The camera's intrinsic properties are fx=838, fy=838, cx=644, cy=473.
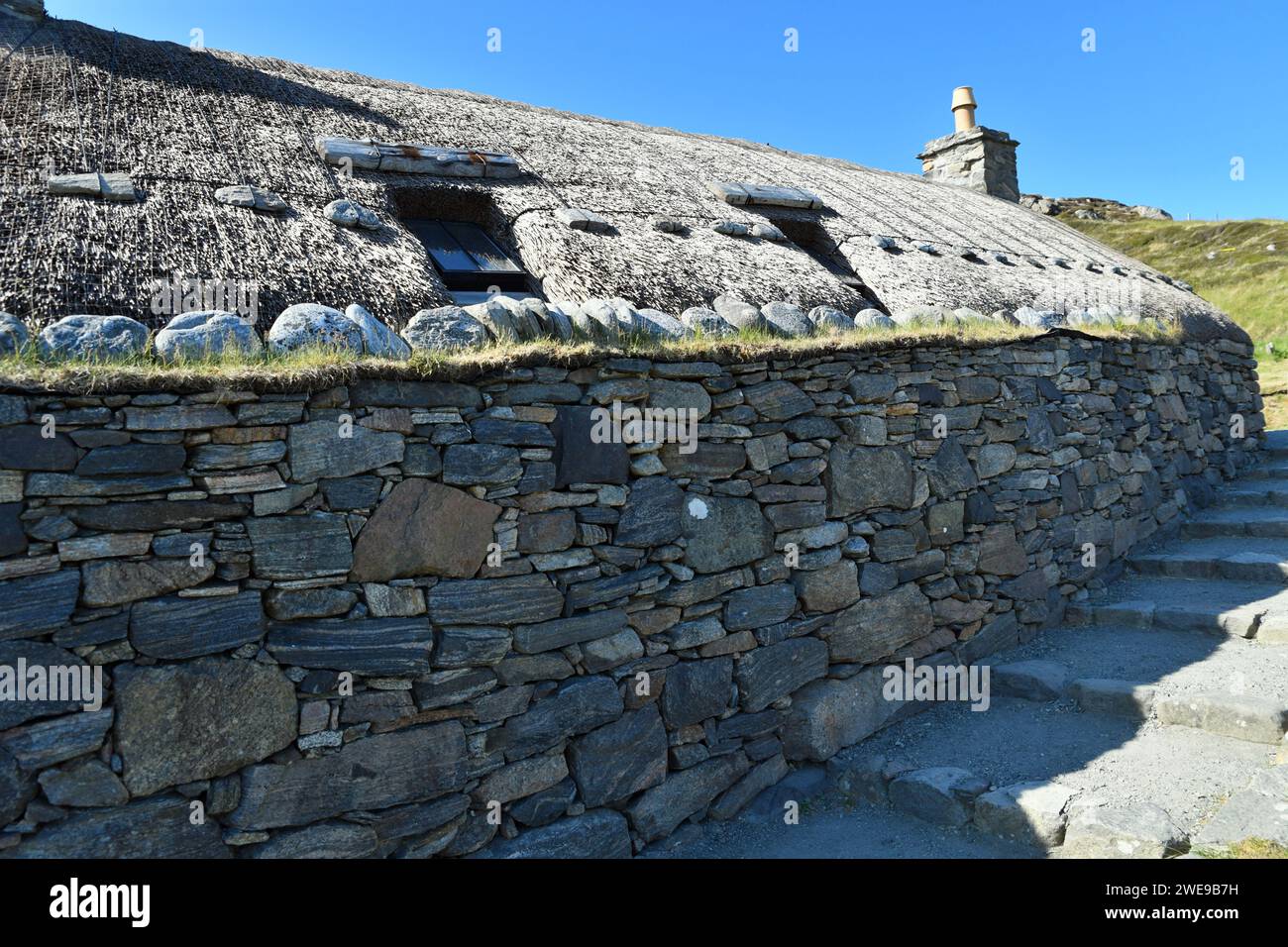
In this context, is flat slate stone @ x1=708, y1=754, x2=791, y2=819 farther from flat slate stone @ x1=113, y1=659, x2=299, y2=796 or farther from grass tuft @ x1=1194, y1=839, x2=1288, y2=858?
flat slate stone @ x1=113, y1=659, x2=299, y2=796

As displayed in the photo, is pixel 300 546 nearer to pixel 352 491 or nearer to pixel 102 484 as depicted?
pixel 352 491

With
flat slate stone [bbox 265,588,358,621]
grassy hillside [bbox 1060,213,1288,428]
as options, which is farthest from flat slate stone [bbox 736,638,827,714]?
grassy hillside [bbox 1060,213,1288,428]

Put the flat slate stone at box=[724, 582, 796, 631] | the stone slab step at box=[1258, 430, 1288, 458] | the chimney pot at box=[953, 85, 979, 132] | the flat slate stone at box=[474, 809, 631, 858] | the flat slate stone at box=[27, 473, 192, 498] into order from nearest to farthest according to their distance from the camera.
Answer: the flat slate stone at box=[27, 473, 192, 498] → the flat slate stone at box=[474, 809, 631, 858] → the flat slate stone at box=[724, 582, 796, 631] → the stone slab step at box=[1258, 430, 1288, 458] → the chimney pot at box=[953, 85, 979, 132]

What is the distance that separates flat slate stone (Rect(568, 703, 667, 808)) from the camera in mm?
3227

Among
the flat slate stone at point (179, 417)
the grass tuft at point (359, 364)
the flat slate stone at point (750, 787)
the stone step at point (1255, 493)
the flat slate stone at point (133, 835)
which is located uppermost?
the grass tuft at point (359, 364)

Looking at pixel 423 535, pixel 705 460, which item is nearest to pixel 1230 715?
pixel 705 460

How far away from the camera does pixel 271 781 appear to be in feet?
8.75

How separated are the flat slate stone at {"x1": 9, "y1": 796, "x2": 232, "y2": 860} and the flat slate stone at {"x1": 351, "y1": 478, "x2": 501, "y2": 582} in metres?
0.86

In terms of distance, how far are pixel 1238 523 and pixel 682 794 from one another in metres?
5.16

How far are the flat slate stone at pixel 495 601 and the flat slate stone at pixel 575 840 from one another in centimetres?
78

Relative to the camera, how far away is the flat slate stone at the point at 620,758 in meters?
3.23

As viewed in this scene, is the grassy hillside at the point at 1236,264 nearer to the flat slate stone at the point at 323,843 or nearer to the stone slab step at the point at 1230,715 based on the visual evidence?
the stone slab step at the point at 1230,715

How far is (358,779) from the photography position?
2.80 meters

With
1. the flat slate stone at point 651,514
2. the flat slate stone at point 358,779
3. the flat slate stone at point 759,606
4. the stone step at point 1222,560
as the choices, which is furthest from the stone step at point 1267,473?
the flat slate stone at point 358,779
